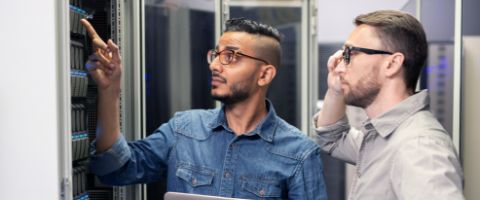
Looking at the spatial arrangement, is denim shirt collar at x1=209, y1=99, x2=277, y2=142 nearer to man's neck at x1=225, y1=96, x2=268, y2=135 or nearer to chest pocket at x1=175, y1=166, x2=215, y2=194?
man's neck at x1=225, y1=96, x2=268, y2=135

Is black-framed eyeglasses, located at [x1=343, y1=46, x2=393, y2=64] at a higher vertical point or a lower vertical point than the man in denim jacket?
higher

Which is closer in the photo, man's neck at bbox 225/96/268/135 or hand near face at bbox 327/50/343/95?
hand near face at bbox 327/50/343/95

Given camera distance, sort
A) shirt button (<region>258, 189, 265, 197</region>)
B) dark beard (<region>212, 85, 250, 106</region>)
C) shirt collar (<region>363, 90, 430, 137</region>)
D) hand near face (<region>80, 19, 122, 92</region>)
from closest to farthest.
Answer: shirt collar (<region>363, 90, 430, 137</region>) < hand near face (<region>80, 19, 122, 92</region>) < shirt button (<region>258, 189, 265, 197</region>) < dark beard (<region>212, 85, 250, 106</region>)

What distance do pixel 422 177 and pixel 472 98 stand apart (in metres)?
2.04

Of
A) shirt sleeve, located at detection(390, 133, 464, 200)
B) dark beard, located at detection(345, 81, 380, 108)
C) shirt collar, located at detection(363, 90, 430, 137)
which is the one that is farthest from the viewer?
dark beard, located at detection(345, 81, 380, 108)

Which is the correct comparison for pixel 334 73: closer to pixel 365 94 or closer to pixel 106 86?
pixel 365 94

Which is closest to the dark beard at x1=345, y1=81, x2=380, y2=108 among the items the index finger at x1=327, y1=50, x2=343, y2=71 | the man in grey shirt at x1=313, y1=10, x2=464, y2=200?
the man in grey shirt at x1=313, y1=10, x2=464, y2=200

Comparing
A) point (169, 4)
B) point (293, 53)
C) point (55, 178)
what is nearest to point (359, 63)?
point (55, 178)

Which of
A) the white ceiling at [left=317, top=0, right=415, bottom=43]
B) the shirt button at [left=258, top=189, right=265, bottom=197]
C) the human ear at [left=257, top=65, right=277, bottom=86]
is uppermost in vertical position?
the white ceiling at [left=317, top=0, right=415, bottom=43]

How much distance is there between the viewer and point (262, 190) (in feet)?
5.51

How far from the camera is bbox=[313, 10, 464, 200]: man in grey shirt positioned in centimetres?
113

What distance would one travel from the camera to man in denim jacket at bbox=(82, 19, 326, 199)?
1.63 meters

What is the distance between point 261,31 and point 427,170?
3.17 ft

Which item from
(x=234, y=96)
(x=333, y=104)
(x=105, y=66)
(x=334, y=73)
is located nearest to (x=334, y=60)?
(x=334, y=73)
